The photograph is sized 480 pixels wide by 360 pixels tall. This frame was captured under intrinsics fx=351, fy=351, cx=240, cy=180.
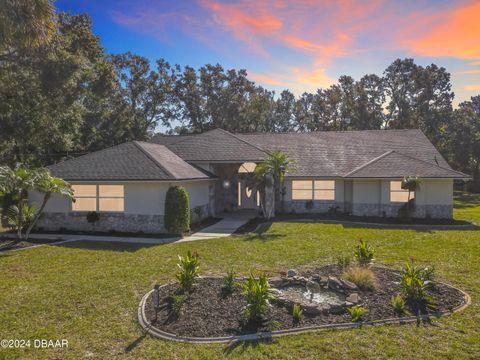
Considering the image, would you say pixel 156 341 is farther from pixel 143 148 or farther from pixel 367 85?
pixel 367 85

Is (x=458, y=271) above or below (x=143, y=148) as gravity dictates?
below

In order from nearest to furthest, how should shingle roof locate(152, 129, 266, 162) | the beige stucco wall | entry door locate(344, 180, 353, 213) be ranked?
1. the beige stucco wall
2. shingle roof locate(152, 129, 266, 162)
3. entry door locate(344, 180, 353, 213)

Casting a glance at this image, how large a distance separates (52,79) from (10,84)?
293 centimetres

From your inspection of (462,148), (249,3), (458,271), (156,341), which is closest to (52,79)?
(249,3)

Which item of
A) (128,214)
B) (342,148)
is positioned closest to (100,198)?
(128,214)

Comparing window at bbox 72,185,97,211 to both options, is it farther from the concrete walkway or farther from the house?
the concrete walkway

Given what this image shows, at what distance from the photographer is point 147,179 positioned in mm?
17344

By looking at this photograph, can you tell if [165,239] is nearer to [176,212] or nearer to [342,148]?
[176,212]

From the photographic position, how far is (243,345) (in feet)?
20.7

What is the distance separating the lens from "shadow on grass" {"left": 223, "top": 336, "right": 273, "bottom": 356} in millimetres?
6129

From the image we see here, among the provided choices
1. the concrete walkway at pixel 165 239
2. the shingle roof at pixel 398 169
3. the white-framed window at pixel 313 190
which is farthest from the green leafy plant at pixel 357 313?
the white-framed window at pixel 313 190

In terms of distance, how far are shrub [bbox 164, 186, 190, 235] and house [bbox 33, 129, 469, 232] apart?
0.74 m

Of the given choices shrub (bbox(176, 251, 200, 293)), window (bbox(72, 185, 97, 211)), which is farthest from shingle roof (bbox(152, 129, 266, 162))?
shrub (bbox(176, 251, 200, 293))

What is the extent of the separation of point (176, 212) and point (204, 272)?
6.58 meters
